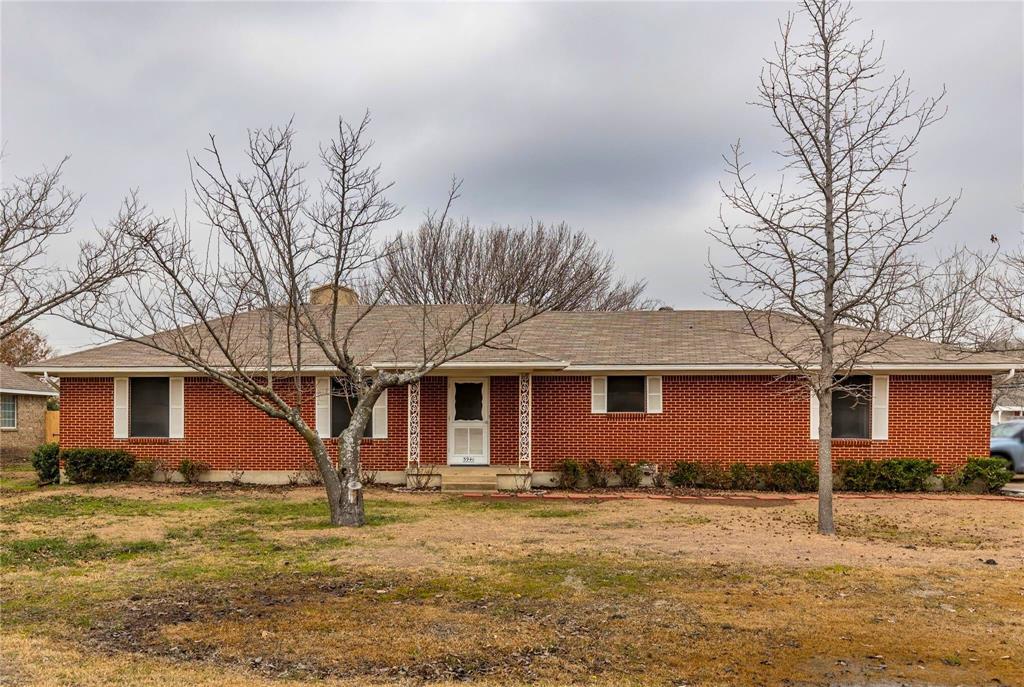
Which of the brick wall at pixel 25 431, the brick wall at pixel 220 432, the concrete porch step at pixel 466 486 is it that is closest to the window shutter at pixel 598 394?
the concrete porch step at pixel 466 486

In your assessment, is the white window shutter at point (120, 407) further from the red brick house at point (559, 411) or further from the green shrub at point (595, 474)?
the green shrub at point (595, 474)

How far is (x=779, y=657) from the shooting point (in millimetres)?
5465

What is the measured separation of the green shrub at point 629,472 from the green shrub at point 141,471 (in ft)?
33.6

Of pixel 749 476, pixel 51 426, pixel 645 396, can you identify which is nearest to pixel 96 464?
pixel 645 396

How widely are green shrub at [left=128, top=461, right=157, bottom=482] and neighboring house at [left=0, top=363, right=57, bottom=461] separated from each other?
37.7ft

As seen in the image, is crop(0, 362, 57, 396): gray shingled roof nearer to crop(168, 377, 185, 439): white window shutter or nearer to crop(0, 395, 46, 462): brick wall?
crop(0, 395, 46, 462): brick wall

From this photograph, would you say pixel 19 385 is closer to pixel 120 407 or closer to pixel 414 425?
pixel 120 407

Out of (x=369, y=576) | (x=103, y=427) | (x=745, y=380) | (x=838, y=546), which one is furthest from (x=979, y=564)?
(x=103, y=427)

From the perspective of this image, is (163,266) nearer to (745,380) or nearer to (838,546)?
(838,546)

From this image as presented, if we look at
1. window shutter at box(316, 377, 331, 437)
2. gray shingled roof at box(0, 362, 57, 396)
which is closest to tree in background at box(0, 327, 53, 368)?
gray shingled roof at box(0, 362, 57, 396)

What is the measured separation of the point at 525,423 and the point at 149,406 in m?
8.60

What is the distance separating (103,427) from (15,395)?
12165 mm

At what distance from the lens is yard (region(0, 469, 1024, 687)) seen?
5273 mm

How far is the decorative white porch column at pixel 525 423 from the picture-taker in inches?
623
